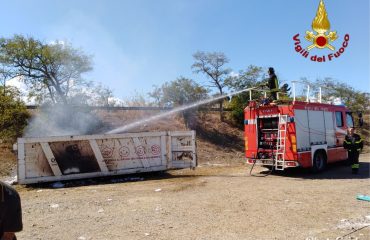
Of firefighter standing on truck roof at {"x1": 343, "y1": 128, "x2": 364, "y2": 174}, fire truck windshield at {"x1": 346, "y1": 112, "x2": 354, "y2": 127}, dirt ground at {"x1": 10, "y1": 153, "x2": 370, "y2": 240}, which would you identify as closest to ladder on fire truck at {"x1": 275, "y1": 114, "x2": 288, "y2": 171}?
dirt ground at {"x1": 10, "y1": 153, "x2": 370, "y2": 240}

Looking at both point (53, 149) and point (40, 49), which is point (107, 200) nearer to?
point (53, 149)

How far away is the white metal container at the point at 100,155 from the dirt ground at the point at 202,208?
410 millimetres

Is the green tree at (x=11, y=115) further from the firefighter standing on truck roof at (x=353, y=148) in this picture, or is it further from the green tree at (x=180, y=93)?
the firefighter standing on truck roof at (x=353, y=148)

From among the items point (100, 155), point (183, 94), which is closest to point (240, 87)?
point (183, 94)

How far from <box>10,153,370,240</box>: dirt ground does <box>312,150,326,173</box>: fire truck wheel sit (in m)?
0.82

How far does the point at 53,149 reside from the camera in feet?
34.7

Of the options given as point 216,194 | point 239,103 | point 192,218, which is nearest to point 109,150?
point 216,194

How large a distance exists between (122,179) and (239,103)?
461 inches

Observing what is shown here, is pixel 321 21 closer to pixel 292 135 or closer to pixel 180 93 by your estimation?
pixel 292 135

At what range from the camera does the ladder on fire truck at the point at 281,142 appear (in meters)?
11.2

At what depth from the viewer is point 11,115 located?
14.6 metres

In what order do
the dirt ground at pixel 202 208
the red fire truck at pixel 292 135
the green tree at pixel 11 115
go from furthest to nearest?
1. the green tree at pixel 11 115
2. the red fire truck at pixel 292 135
3. the dirt ground at pixel 202 208

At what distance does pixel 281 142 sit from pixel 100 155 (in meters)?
5.77

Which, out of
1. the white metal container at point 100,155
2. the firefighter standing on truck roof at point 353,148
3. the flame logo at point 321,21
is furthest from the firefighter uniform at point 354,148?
the white metal container at point 100,155
